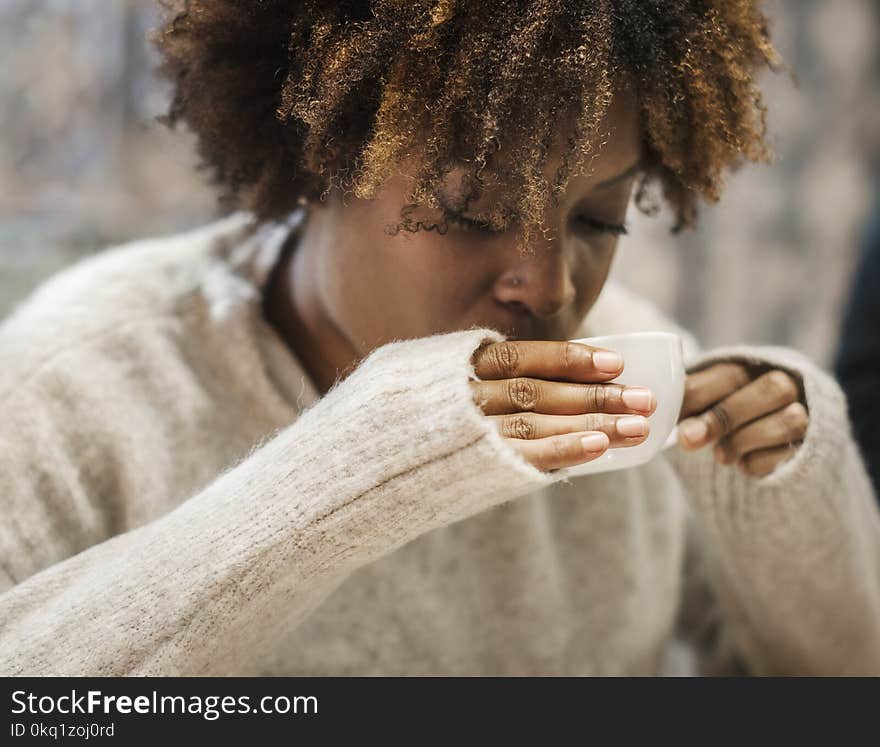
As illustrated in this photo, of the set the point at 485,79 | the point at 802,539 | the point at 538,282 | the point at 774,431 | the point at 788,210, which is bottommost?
the point at 802,539

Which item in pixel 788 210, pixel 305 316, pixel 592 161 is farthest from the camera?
pixel 788 210

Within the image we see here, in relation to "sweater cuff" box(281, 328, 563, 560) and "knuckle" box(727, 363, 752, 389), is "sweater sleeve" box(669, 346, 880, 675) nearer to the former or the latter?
"knuckle" box(727, 363, 752, 389)

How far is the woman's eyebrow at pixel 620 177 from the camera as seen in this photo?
2.43ft

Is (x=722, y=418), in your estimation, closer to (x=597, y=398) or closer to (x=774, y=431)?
(x=774, y=431)

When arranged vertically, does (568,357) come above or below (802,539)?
above

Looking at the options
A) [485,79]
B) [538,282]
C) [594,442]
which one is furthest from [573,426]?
[485,79]

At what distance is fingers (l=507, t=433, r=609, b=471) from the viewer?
612 mm

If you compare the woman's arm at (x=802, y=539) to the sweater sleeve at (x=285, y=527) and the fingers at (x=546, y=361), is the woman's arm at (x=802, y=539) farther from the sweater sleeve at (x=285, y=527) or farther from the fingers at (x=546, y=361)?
the sweater sleeve at (x=285, y=527)

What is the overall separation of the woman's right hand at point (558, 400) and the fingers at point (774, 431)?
199 mm

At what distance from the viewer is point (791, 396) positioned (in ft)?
2.75

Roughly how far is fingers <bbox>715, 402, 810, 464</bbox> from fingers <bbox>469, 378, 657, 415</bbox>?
21 centimetres

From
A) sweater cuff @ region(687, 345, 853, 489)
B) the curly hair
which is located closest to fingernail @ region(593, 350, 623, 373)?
the curly hair

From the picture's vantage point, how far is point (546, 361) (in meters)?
0.66

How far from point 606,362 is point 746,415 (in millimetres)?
232
